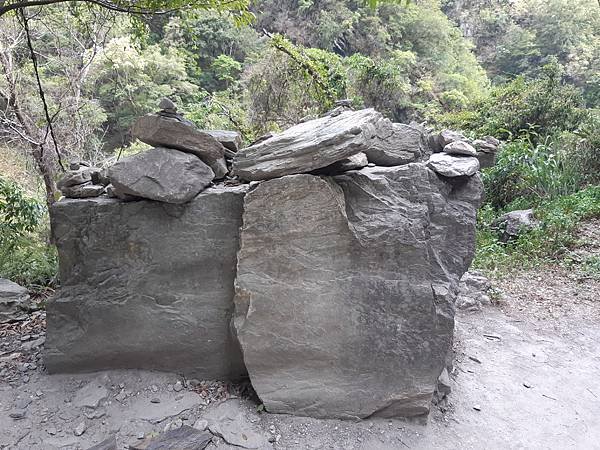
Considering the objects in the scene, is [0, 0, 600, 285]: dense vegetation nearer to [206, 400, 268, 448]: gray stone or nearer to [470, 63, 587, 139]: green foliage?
[470, 63, 587, 139]: green foliage

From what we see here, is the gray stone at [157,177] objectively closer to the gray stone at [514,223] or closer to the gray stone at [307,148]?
the gray stone at [307,148]

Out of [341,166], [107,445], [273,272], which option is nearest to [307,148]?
[341,166]

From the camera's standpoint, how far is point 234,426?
2.98m

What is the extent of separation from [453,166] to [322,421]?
2128 millimetres

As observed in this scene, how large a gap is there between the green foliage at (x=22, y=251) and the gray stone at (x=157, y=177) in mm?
2918

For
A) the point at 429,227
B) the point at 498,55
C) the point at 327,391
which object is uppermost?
the point at 498,55

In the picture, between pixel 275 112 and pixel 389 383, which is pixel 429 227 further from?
pixel 275 112

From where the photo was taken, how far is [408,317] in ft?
10.2

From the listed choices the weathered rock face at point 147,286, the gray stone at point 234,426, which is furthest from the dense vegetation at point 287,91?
the gray stone at point 234,426

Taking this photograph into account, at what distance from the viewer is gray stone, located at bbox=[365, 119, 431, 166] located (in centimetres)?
342

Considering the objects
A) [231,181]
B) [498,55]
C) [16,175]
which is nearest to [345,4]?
[498,55]

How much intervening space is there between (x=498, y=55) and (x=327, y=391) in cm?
2466

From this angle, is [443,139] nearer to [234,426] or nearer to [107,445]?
[234,426]

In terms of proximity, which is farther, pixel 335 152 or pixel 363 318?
pixel 363 318
